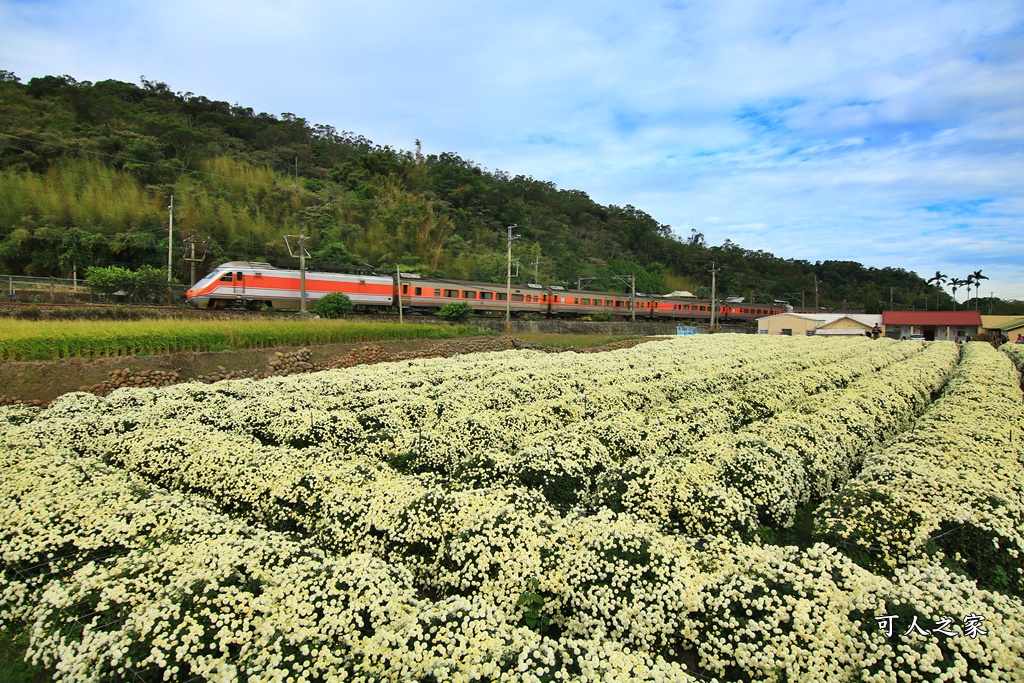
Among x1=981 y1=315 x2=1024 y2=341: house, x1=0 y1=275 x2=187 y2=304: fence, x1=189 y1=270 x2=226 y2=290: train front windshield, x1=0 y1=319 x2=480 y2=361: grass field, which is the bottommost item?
x1=0 y1=319 x2=480 y2=361: grass field

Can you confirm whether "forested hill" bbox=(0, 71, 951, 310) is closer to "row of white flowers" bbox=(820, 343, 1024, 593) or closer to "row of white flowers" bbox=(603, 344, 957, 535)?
"row of white flowers" bbox=(603, 344, 957, 535)

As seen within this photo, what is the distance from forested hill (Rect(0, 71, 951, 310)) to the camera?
28.9 m

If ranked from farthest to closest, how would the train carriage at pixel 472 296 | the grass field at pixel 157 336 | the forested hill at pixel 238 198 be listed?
1. the train carriage at pixel 472 296
2. the forested hill at pixel 238 198
3. the grass field at pixel 157 336

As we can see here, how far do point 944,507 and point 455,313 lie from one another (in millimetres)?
25679

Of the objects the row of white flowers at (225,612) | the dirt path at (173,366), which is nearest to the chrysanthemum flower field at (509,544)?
the row of white flowers at (225,612)

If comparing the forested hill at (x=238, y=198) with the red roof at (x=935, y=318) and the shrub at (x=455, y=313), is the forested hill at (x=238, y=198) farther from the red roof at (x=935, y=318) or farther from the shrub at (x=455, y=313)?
the red roof at (x=935, y=318)

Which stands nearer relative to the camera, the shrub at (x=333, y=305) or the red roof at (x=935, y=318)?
the shrub at (x=333, y=305)

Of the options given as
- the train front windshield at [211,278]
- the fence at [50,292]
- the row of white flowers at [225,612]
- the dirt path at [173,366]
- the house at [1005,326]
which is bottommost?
the row of white flowers at [225,612]

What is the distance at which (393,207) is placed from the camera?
163 ft

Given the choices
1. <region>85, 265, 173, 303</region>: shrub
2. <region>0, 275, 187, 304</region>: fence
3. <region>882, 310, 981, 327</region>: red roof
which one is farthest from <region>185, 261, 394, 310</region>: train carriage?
<region>882, 310, 981, 327</region>: red roof

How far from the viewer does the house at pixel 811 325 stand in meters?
41.8

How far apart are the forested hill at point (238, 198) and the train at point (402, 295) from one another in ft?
33.5

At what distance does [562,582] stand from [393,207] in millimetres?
49660

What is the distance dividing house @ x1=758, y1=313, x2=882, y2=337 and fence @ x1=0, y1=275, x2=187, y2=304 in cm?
4275
